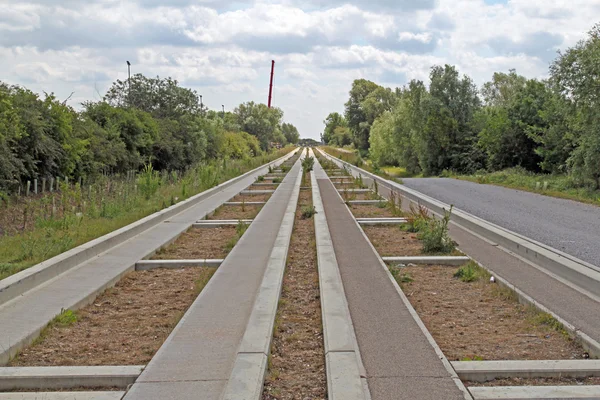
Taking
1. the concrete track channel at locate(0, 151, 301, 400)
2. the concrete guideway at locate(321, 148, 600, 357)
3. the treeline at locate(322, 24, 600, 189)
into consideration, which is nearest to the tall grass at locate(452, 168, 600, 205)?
the treeline at locate(322, 24, 600, 189)

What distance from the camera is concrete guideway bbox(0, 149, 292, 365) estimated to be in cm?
652

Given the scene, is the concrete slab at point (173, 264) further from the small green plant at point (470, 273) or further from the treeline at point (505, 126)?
the treeline at point (505, 126)

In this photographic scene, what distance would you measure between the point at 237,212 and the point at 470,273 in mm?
10385

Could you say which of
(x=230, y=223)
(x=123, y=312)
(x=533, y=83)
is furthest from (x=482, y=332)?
(x=533, y=83)

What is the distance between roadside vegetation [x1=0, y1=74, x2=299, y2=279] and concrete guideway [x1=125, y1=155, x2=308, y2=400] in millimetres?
2775

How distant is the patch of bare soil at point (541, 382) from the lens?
16.9ft

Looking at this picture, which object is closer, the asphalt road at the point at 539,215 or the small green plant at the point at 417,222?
the asphalt road at the point at 539,215

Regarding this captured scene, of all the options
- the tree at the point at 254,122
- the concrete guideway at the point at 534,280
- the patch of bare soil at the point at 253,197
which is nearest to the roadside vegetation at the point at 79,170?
the patch of bare soil at the point at 253,197

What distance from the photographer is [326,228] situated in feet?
45.6

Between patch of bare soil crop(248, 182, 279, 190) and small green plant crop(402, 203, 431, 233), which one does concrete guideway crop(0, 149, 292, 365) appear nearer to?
small green plant crop(402, 203, 431, 233)

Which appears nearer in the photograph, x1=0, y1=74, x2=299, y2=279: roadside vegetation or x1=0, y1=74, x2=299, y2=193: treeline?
x1=0, y1=74, x2=299, y2=279: roadside vegetation

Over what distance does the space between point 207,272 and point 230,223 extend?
19.0ft

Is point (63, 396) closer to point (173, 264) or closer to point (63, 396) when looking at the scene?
point (63, 396)

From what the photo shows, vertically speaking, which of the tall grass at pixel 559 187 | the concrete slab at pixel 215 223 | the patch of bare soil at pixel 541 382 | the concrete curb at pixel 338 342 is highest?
the tall grass at pixel 559 187
